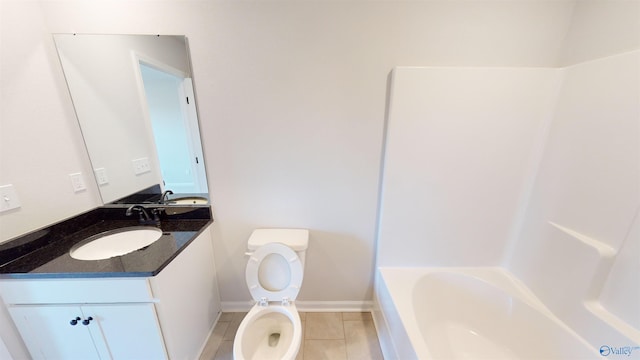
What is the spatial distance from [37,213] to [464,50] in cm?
262

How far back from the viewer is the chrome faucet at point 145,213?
4.83ft

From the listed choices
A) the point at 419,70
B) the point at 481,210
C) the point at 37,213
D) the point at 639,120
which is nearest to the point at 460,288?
the point at 481,210

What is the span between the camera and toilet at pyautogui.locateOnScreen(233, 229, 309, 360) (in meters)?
1.31

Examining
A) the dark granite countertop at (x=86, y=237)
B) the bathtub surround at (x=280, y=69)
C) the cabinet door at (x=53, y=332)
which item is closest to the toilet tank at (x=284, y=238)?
the bathtub surround at (x=280, y=69)

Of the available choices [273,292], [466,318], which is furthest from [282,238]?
[466,318]

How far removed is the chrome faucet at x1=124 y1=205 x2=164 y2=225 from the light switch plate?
0.46m

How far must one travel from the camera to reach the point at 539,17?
4.11ft

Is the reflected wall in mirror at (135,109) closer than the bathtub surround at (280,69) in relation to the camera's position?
No

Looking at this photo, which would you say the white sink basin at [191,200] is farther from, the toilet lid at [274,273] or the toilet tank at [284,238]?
the toilet lid at [274,273]

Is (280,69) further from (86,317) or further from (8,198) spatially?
(86,317)

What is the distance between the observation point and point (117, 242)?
1.37 meters

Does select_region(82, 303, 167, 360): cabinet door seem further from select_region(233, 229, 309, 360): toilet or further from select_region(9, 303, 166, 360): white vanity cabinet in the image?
select_region(233, 229, 309, 360): toilet

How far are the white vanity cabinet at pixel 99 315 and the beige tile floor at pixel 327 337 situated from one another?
38cm

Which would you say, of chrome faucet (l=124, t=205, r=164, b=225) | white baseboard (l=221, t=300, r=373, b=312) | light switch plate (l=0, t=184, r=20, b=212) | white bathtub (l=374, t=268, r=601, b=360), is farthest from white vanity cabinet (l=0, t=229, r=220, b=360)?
white bathtub (l=374, t=268, r=601, b=360)
